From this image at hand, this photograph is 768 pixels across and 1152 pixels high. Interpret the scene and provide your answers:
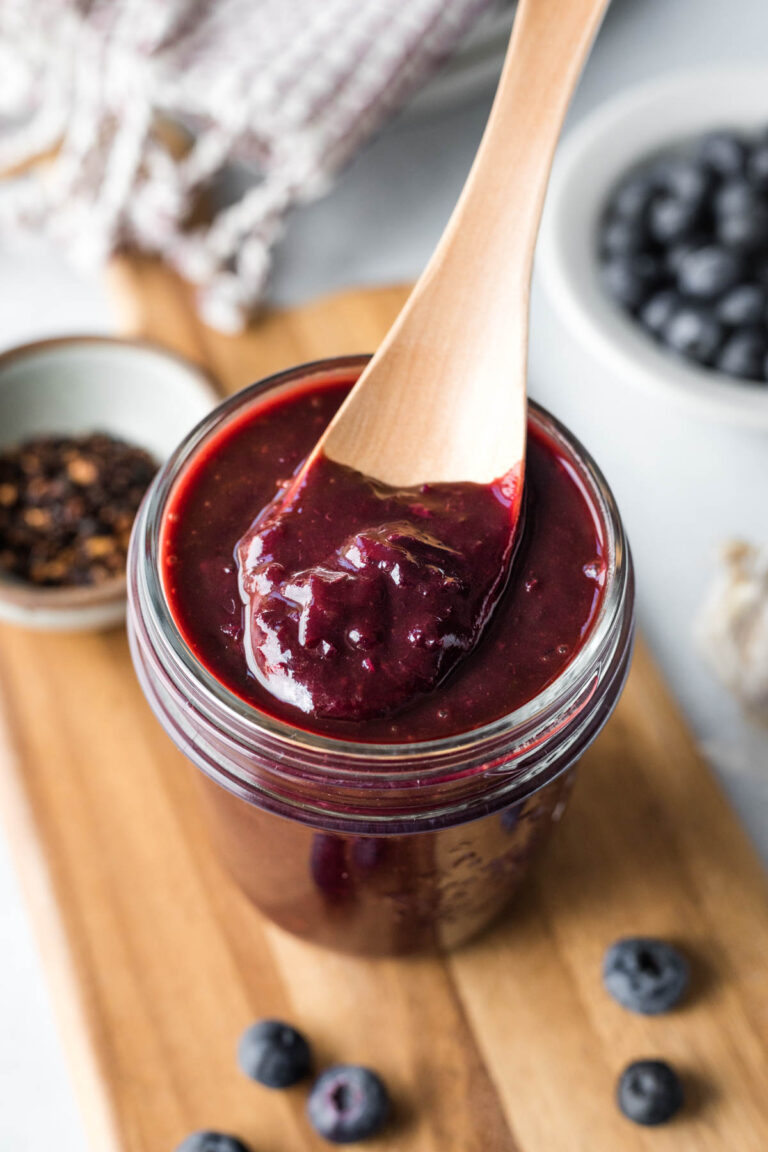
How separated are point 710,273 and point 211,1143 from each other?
1.38m

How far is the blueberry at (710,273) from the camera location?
5.89 ft

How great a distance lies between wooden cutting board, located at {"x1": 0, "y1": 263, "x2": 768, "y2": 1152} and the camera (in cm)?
120

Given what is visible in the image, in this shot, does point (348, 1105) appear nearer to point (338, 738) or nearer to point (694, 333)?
point (338, 738)

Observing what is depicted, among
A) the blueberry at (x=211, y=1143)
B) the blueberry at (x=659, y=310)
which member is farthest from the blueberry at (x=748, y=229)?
the blueberry at (x=211, y=1143)

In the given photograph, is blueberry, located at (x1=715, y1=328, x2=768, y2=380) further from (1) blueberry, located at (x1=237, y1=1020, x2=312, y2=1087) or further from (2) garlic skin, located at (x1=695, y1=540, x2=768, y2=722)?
(1) blueberry, located at (x1=237, y1=1020, x2=312, y2=1087)

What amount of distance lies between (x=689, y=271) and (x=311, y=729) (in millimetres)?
1216

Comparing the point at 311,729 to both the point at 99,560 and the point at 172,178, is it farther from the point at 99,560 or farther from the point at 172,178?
the point at 172,178

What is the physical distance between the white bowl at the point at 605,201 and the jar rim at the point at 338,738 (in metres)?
0.69

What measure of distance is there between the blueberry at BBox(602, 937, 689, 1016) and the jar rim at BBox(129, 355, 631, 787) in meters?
0.45

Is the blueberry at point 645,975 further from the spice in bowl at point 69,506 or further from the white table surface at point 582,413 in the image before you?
the spice in bowl at point 69,506

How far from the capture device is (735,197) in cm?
184

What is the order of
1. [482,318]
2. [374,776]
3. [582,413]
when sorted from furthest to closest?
[582,413] < [482,318] < [374,776]

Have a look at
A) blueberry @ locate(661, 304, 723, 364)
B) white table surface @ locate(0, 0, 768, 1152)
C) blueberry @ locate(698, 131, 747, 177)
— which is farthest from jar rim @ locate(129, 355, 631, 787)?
blueberry @ locate(698, 131, 747, 177)

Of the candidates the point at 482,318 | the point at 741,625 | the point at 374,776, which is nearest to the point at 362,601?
the point at 374,776
